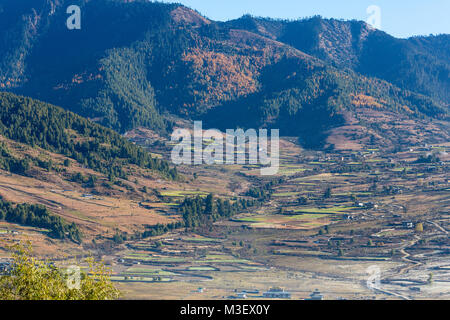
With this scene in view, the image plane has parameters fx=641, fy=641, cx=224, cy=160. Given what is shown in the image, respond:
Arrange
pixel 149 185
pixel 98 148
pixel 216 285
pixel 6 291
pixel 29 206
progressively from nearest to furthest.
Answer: pixel 6 291
pixel 216 285
pixel 29 206
pixel 149 185
pixel 98 148

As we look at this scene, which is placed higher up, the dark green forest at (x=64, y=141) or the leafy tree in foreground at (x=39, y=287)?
the dark green forest at (x=64, y=141)

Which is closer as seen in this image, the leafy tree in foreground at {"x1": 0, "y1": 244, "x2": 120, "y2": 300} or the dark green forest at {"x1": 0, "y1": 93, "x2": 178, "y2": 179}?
the leafy tree in foreground at {"x1": 0, "y1": 244, "x2": 120, "y2": 300}

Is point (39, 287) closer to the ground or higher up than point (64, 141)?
closer to the ground

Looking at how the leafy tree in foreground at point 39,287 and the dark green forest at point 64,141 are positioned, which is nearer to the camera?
the leafy tree in foreground at point 39,287

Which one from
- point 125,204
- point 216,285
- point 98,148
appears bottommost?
point 216,285

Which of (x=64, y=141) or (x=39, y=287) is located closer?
(x=39, y=287)

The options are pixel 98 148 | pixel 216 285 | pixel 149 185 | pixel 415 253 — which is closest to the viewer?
pixel 216 285

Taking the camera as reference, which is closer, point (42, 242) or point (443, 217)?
point (42, 242)

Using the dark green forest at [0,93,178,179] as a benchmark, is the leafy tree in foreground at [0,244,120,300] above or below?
below
